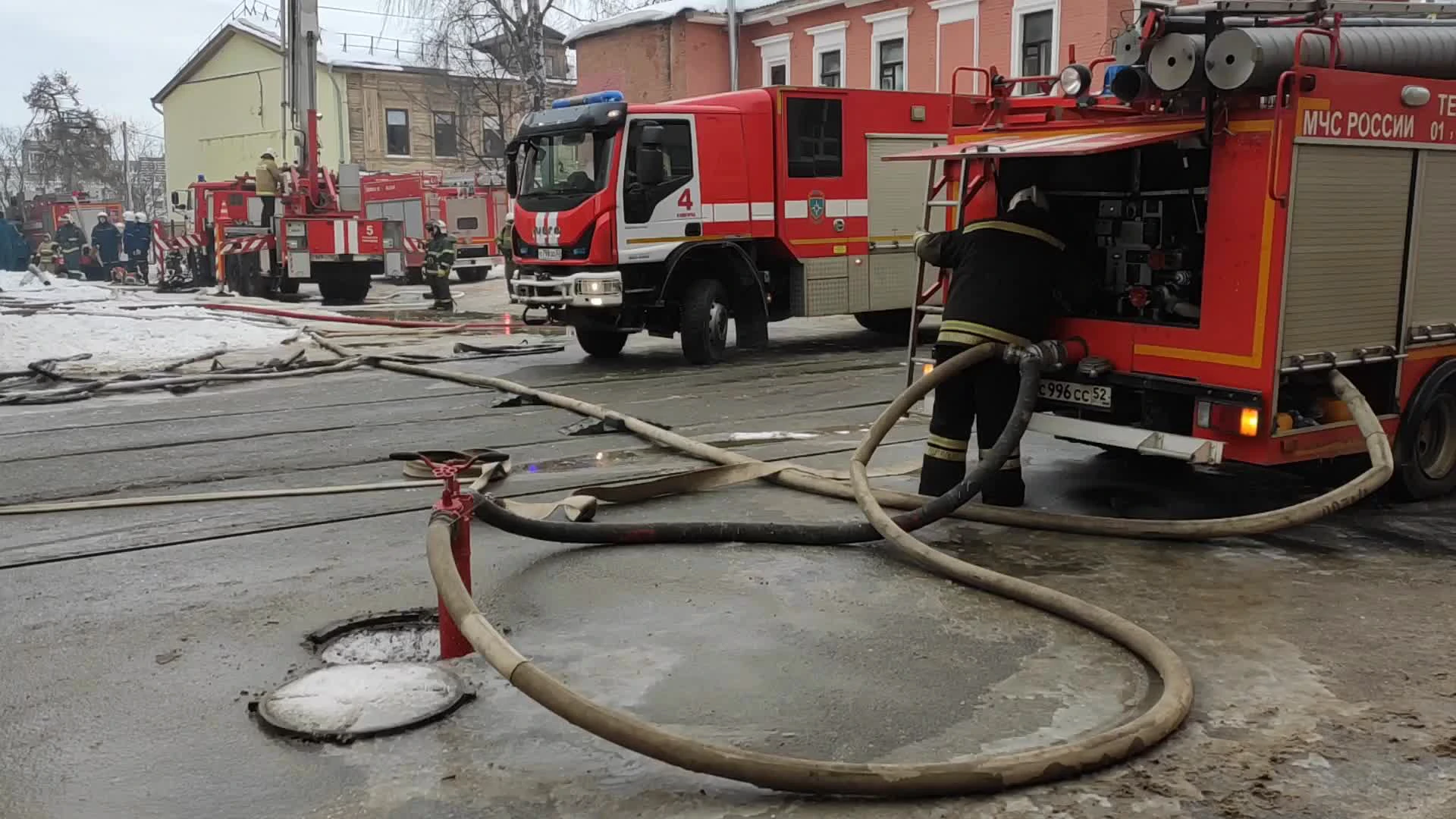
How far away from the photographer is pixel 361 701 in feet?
13.4

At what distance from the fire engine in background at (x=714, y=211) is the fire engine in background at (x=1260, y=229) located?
240 inches

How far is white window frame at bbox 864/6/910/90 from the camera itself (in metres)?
30.7

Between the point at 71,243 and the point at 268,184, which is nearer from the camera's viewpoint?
the point at 268,184

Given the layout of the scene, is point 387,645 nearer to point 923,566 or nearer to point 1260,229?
point 923,566

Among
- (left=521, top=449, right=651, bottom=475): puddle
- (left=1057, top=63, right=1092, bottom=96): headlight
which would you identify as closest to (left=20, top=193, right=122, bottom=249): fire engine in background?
(left=521, top=449, right=651, bottom=475): puddle

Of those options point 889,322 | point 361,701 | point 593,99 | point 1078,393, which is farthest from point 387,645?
point 889,322

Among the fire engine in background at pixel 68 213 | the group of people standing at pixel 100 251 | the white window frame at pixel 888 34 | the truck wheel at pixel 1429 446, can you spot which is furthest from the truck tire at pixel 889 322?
the fire engine in background at pixel 68 213

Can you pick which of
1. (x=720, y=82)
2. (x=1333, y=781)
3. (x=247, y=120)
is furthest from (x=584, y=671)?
(x=247, y=120)

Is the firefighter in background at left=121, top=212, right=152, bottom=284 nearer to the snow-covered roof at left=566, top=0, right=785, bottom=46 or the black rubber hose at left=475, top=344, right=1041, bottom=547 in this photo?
the snow-covered roof at left=566, top=0, right=785, bottom=46

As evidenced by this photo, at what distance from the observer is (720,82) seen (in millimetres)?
35875

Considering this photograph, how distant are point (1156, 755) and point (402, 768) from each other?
7.27 ft

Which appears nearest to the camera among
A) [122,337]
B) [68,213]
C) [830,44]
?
[122,337]

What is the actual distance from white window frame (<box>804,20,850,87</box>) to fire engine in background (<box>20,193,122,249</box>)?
22.7 metres

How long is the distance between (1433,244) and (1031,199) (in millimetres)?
2050
